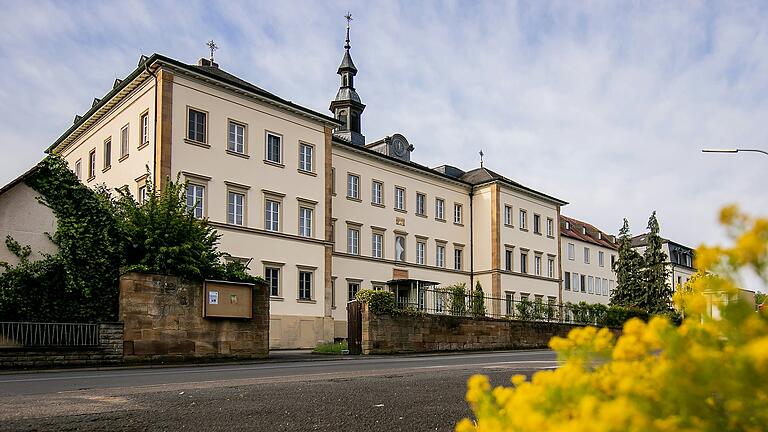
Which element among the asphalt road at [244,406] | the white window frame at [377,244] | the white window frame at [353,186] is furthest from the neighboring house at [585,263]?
the asphalt road at [244,406]

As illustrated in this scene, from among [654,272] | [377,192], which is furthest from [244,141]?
[654,272]

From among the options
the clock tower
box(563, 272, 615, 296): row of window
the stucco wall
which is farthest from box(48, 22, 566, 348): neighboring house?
box(563, 272, 615, 296): row of window

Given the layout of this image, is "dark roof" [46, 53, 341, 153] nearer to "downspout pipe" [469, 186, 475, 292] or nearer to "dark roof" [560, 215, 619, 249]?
"downspout pipe" [469, 186, 475, 292]

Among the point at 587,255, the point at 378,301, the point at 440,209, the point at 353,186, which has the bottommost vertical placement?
the point at 378,301

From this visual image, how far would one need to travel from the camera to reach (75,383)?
40.5ft

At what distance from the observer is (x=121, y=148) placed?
115 feet

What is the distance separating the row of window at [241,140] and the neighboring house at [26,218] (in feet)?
36.6

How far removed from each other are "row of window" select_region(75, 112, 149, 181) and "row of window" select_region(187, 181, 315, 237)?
3.25 metres

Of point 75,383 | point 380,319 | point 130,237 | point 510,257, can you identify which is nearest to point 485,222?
point 510,257

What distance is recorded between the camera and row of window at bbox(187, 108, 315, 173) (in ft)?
108

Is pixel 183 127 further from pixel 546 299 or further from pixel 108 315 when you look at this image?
pixel 546 299

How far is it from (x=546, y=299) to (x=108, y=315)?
146 ft

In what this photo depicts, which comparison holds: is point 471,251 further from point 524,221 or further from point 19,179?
point 19,179

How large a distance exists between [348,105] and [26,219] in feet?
131
